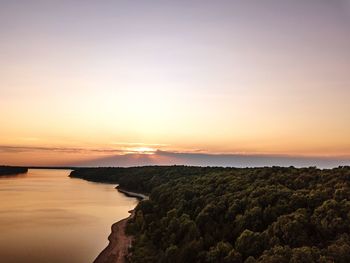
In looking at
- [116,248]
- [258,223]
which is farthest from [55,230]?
[258,223]

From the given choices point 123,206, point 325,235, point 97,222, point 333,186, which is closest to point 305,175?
point 333,186

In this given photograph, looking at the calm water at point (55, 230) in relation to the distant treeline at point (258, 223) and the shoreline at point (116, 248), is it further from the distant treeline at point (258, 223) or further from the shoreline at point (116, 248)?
the distant treeline at point (258, 223)

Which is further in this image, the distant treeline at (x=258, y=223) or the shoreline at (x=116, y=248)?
the shoreline at (x=116, y=248)

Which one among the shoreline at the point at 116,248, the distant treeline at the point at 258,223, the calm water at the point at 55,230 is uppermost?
the distant treeline at the point at 258,223

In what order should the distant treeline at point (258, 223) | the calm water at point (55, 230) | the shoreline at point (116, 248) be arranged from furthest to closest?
the calm water at point (55, 230), the shoreline at point (116, 248), the distant treeline at point (258, 223)

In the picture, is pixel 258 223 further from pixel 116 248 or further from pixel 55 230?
pixel 55 230

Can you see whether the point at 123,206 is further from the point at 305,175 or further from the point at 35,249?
the point at 305,175

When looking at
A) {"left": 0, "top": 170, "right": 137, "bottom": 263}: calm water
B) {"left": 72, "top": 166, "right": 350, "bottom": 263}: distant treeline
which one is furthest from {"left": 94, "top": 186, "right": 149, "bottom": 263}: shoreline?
{"left": 72, "top": 166, "right": 350, "bottom": 263}: distant treeline

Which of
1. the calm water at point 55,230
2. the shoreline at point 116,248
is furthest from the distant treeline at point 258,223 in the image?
the calm water at point 55,230

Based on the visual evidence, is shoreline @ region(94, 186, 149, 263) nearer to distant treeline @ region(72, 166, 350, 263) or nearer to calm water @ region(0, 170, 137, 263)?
calm water @ region(0, 170, 137, 263)
